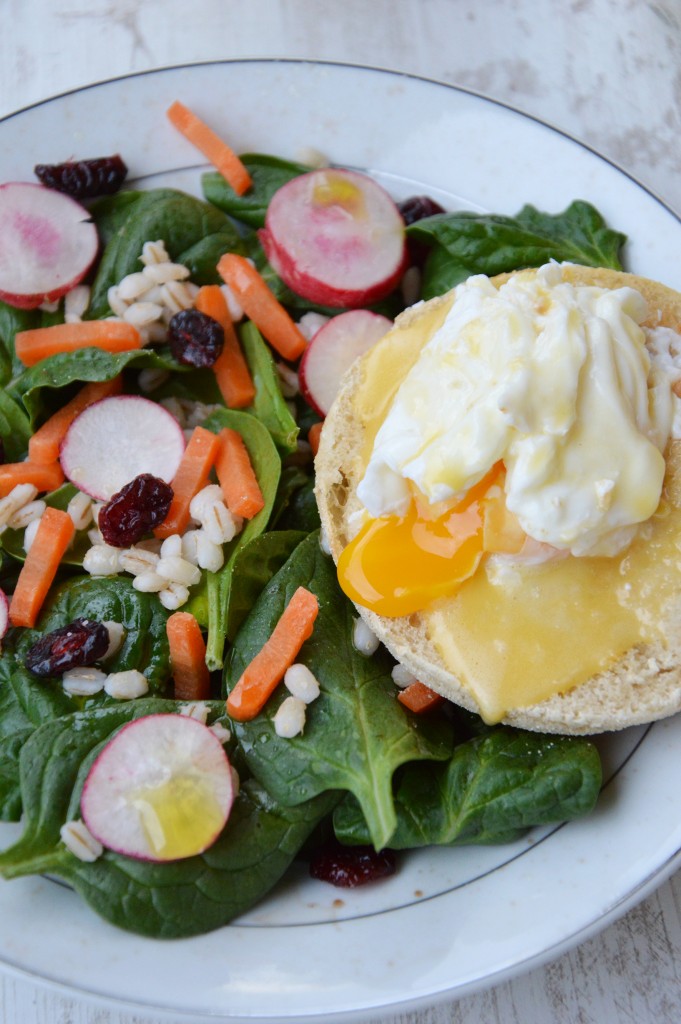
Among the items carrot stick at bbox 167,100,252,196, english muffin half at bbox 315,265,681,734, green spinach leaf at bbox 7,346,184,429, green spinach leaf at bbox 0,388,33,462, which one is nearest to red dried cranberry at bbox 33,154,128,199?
carrot stick at bbox 167,100,252,196

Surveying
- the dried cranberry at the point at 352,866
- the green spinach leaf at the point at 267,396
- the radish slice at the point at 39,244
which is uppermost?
the radish slice at the point at 39,244

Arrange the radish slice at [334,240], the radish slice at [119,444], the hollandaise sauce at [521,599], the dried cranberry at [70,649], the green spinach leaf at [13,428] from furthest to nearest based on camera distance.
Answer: the radish slice at [334,240], the green spinach leaf at [13,428], the radish slice at [119,444], the dried cranberry at [70,649], the hollandaise sauce at [521,599]

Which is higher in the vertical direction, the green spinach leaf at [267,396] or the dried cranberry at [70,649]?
the green spinach leaf at [267,396]

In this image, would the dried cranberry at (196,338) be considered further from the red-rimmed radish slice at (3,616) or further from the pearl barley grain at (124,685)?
the pearl barley grain at (124,685)

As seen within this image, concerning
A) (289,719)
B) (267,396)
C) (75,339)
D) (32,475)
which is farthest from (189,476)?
(289,719)

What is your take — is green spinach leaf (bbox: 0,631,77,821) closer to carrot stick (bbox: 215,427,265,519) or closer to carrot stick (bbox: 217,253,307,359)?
carrot stick (bbox: 215,427,265,519)

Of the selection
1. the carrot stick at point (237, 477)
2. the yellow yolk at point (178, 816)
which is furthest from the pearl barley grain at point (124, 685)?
the carrot stick at point (237, 477)

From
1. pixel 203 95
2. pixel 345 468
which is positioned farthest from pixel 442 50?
pixel 345 468
